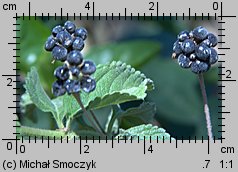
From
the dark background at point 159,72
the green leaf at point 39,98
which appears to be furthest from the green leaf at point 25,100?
the green leaf at point 39,98

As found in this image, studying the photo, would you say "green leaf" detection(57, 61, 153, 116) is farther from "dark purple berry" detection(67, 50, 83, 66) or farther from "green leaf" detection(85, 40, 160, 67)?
"green leaf" detection(85, 40, 160, 67)

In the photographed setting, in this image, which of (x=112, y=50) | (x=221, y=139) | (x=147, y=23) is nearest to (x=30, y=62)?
(x=112, y=50)

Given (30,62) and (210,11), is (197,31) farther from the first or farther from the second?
(30,62)

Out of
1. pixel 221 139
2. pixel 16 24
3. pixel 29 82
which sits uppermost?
pixel 16 24

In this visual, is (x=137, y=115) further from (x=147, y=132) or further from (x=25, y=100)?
(x=25, y=100)

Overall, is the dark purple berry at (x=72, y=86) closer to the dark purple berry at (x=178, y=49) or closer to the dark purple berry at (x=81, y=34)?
the dark purple berry at (x=81, y=34)

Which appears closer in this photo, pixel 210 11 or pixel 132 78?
pixel 132 78

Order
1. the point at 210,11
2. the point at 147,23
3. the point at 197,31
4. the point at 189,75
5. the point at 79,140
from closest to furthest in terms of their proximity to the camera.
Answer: the point at 197,31, the point at 79,140, the point at 210,11, the point at 189,75, the point at 147,23
